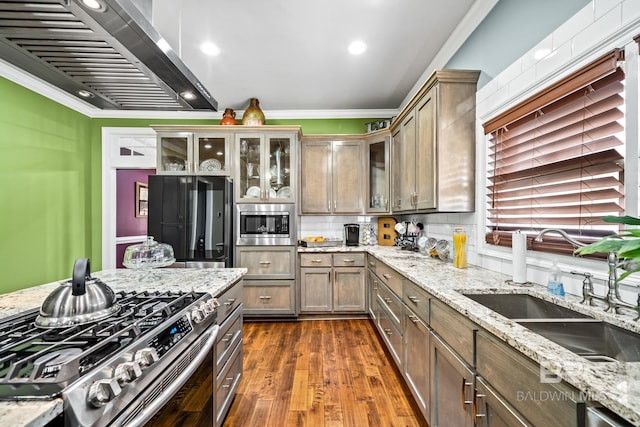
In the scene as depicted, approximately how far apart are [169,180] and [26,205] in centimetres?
144

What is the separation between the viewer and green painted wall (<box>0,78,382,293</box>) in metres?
2.86

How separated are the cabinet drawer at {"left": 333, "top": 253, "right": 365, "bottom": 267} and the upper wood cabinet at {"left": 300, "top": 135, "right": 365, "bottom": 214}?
23.8 inches

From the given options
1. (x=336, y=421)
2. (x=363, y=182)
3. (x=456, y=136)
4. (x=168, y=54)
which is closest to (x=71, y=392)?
(x=168, y=54)

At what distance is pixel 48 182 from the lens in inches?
128

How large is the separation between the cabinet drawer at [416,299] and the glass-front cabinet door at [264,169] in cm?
191

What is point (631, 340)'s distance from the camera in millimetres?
948

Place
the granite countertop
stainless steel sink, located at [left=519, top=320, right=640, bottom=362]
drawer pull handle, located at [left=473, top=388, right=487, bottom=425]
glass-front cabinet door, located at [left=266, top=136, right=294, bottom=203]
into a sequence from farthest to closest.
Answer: glass-front cabinet door, located at [left=266, top=136, right=294, bottom=203]
drawer pull handle, located at [left=473, top=388, right=487, bottom=425]
stainless steel sink, located at [left=519, top=320, right=640, bottom=362]
the granite countertop

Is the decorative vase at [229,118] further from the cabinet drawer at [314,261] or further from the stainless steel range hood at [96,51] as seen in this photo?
the stainless steel range hood at [96,51]

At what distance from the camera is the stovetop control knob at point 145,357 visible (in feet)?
2.74

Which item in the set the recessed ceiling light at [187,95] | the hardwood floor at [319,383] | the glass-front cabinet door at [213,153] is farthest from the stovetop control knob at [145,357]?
the glass-front cabinet door at [213,153]

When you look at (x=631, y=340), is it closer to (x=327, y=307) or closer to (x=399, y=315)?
(x=399, y=315)

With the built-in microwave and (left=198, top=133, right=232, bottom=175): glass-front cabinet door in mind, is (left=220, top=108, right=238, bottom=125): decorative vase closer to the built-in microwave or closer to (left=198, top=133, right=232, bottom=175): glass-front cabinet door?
(left=198, top=133, right=232, bottom=175): glass-front cabinet door

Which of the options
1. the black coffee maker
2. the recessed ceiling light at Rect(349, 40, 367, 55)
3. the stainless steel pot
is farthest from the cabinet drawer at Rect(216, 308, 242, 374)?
the recessed ceiling light at Rect(349, 40, 367, 55)

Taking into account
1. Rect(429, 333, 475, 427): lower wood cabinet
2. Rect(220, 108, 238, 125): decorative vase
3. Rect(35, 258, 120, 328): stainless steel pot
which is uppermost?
Rect(220, 108, 238, 125): decorative vase
